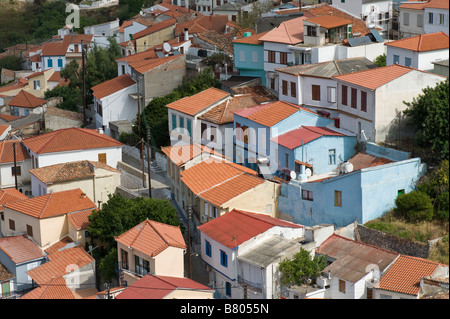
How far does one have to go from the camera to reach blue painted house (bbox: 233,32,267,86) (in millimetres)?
51562

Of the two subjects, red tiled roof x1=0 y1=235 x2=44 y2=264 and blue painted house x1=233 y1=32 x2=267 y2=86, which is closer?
red tiled roof x1=0 y1=235 x2=44 y2=264

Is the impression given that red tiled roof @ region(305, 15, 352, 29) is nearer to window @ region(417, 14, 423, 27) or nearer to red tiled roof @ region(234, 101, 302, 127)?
window @ region(417, 14, 423, 27)

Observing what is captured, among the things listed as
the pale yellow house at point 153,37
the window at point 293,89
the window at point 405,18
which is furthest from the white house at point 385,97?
the pale yellow house at point 153,37

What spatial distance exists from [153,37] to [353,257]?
42269 millimetres

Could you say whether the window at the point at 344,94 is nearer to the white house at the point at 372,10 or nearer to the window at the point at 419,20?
the window at the point at 419,20

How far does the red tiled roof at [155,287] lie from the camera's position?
30922mm

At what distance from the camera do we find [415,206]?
33531 mm

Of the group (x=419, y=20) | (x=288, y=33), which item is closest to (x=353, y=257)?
(x=288, y=33)

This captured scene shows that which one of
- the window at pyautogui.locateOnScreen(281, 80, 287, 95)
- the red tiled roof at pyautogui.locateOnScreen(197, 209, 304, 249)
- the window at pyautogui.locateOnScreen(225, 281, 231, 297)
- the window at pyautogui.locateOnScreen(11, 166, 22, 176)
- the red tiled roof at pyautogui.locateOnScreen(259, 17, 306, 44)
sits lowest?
the window at pyautogui.locateOnScreen(11, 166, 22, 176)

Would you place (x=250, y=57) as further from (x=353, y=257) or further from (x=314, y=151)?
(x=353, y=257)

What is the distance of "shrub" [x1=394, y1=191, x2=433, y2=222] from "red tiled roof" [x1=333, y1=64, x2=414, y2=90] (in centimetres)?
588

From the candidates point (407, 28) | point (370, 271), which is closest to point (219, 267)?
point (370, 271)

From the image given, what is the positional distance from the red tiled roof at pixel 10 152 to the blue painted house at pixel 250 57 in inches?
571

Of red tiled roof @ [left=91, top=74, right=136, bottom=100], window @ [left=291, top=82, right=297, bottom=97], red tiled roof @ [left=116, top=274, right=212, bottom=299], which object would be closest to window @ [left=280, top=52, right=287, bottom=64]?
window @ [left=291, top=82, right=297, bottom=97]
